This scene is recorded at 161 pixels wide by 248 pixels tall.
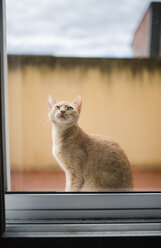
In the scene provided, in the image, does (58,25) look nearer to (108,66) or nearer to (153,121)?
(108,66)

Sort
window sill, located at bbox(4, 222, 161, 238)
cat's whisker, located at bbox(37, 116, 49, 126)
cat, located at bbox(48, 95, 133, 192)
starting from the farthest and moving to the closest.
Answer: cat's whisker, located at bbox(37, 116, 49, 126) < cat, located at bbox(48, 95, 133, 192) < window sill, located at bbox(4, 222, 161, 238)

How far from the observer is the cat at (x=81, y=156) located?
0.86 m

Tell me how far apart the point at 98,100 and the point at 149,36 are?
0.47m

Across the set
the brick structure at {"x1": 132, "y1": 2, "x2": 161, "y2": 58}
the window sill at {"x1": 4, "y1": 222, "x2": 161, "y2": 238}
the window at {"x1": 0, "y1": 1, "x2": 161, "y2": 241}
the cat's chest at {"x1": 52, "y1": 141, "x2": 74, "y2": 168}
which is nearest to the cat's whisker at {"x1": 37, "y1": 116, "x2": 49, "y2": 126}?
the cat's chest at {"x1": 52, "y1": 141, "x2": 74, "y2": 168}

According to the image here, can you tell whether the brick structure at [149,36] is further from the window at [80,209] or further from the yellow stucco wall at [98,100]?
the window at [80,209]

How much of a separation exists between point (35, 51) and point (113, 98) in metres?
0.47

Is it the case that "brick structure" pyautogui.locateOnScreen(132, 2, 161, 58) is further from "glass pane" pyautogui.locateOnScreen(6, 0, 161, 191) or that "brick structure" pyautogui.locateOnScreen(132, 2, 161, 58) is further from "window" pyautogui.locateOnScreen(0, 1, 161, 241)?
"window" pyautogui.locateOnScreen(0, 1, 161, 241)

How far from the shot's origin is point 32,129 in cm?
101

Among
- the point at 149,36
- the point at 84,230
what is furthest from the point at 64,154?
the point at 149,36

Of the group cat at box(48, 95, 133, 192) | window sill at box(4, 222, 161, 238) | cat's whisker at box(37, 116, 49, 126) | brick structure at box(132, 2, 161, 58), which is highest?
brick structure at box(132, 2, 161, 58)

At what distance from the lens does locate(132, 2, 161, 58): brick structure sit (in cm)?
100

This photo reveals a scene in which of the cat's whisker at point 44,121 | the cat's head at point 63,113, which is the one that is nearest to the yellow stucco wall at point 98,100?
the cat's whisker at point 44,121

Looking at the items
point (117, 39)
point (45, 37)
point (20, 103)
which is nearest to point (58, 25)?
point (45, 37)

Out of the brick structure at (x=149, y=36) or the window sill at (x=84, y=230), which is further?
the brick structure at (x=149, y=36)
